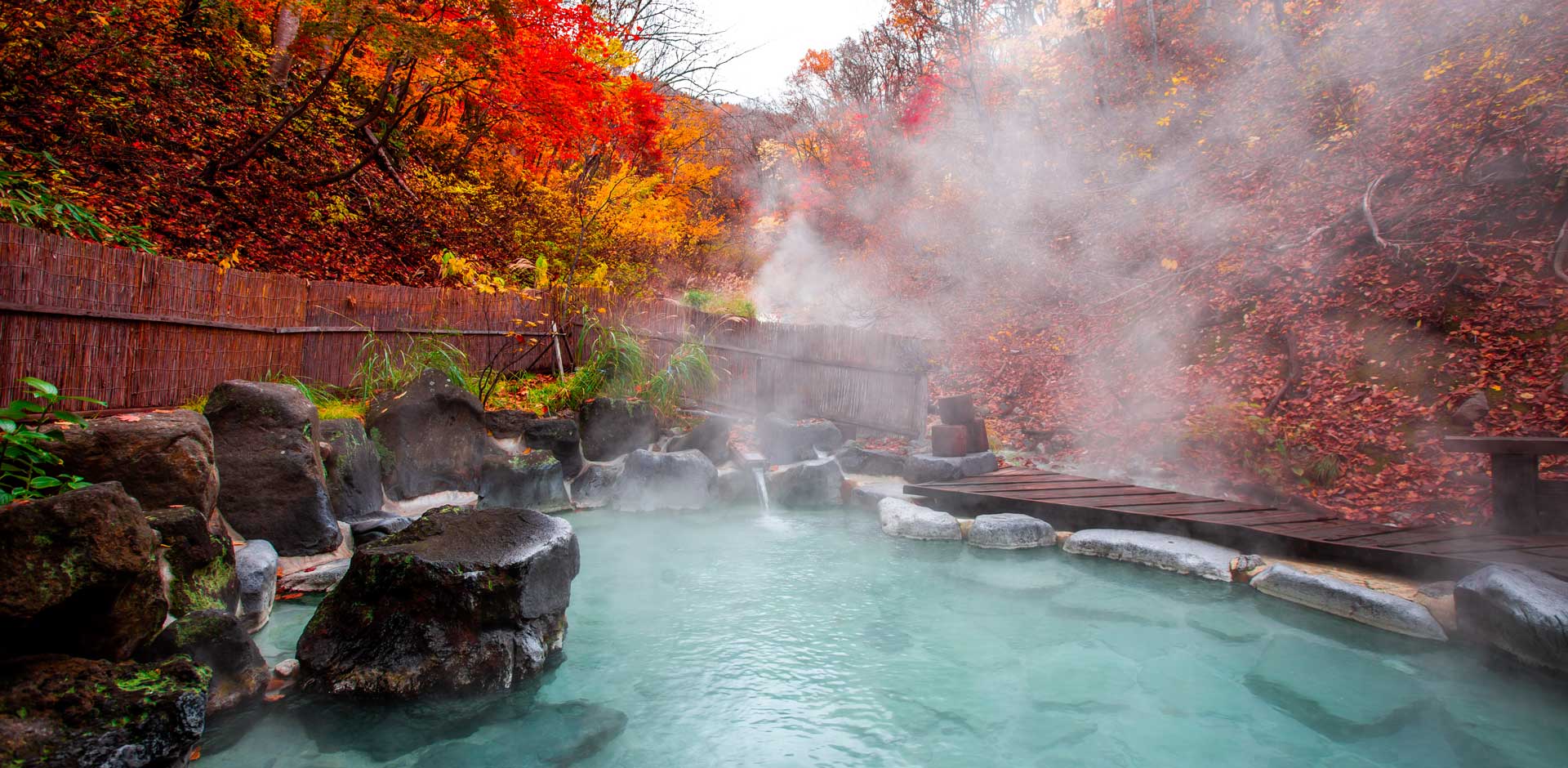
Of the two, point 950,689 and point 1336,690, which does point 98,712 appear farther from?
point 1336,690

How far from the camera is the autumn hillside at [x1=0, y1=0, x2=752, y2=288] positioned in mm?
6973

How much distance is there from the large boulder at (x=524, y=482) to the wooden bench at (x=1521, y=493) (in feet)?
21.3

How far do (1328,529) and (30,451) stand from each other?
6.99 m

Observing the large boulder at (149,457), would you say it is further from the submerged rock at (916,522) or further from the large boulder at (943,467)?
the large boulder at (943,467)

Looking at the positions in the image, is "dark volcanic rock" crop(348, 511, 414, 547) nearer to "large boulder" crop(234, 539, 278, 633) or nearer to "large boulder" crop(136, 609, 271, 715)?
"large boulder" crop(234, 539, 278, 633)

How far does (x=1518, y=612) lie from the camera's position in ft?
10.3

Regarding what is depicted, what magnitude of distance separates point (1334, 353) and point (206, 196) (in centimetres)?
1234

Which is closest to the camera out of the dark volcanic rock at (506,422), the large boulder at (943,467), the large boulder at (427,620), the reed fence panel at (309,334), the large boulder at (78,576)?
the large boulder at (78,576)

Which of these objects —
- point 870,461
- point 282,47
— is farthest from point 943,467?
point 282,47

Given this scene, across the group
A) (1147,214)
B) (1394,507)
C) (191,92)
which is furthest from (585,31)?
(1394,507)

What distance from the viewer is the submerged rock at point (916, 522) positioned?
5.53 m

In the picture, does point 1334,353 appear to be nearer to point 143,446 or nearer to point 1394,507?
point 1394,507

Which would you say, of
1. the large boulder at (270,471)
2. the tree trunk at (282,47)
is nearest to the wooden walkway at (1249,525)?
the large boulder at (270,471)

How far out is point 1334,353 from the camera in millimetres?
6746
